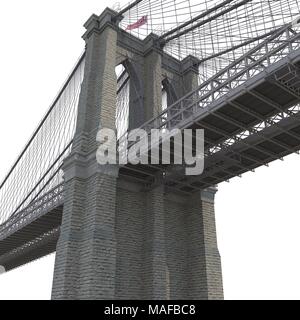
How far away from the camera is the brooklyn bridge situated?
50.0 ft

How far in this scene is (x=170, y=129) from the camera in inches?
665

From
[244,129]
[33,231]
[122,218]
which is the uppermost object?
[33,231]

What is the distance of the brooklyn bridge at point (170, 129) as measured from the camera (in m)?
15.2

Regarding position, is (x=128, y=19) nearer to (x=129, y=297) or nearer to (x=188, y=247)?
(x=188, y=247)

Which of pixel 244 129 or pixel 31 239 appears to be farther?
pixel 31 239

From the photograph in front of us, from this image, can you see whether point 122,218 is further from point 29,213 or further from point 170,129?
point 29,213

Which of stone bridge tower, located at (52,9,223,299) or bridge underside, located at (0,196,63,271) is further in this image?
bridge underside, located at (0,196,63,271)

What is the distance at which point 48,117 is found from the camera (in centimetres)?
3809

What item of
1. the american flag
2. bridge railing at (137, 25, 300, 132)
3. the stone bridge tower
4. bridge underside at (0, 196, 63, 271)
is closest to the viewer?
bridge railing at (137, 25, 300, 132)

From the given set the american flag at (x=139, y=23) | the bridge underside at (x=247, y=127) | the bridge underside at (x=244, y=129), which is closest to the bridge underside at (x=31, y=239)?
the bridge underside at (x=244, y=129)

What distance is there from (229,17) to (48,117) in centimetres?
2263

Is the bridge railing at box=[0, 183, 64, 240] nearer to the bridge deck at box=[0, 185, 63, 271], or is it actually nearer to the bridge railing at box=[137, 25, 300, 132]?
the bridge deck at box=[0, 185, 63, 271]

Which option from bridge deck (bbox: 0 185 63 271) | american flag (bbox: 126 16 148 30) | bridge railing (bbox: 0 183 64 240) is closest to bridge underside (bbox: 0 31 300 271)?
american flag (bbox: 126 16 148 30)

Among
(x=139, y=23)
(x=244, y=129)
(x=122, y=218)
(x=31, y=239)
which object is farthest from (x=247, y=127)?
(x=31, y=239)
